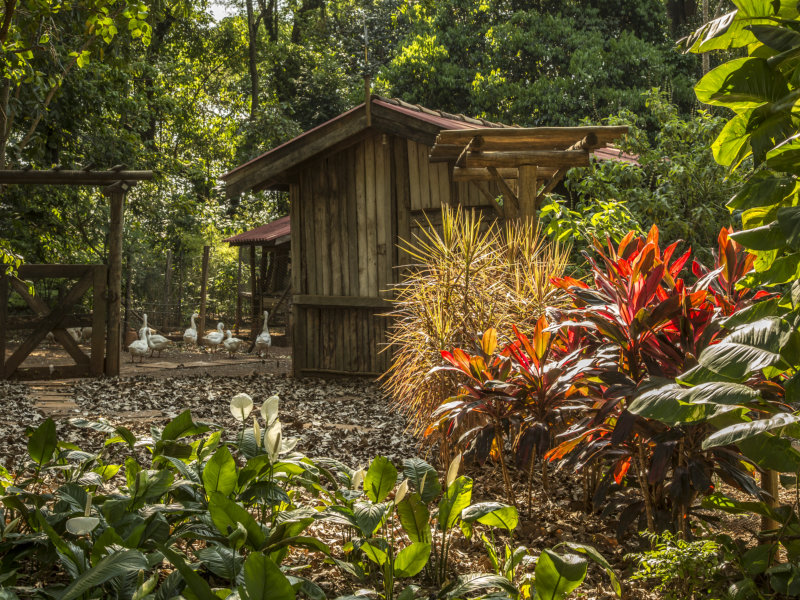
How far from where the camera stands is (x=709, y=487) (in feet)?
8.19

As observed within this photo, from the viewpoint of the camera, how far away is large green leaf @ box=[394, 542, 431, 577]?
2154mm

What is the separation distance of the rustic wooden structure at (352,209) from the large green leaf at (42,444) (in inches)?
220

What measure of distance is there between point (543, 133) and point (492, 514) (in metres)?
3.68

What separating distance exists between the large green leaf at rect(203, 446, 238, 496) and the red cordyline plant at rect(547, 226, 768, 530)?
1.29m

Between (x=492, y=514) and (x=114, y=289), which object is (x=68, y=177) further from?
(x=492, y=514)

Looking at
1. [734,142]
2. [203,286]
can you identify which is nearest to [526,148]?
[734,142]

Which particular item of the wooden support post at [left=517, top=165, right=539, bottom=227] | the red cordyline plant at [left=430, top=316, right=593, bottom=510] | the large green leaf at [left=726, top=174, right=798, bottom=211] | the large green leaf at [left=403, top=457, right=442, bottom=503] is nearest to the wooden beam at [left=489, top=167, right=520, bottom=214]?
the wooden support post at [left=517, top=165, right=539, bottom=227]

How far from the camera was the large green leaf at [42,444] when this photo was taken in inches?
104

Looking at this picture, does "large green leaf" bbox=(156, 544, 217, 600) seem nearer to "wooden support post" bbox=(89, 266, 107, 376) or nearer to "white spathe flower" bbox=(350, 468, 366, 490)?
"white spathe flower" bbox=(350, 468, 366, 490)

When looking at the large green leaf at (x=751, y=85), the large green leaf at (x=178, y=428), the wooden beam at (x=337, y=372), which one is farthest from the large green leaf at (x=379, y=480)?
the wooden beam at (x=337, y=372)

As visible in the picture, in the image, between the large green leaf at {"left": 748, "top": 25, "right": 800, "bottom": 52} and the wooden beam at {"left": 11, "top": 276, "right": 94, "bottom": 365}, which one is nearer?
the large green leaf at {"left": 748, "top": 25, "right": 800, "bottom": 52}

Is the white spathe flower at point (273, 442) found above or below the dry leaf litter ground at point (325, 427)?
above

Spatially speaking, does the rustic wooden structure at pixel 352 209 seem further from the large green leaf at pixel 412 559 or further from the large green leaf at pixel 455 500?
the large green leaf at pixel 412 559

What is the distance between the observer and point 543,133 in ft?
17.9
